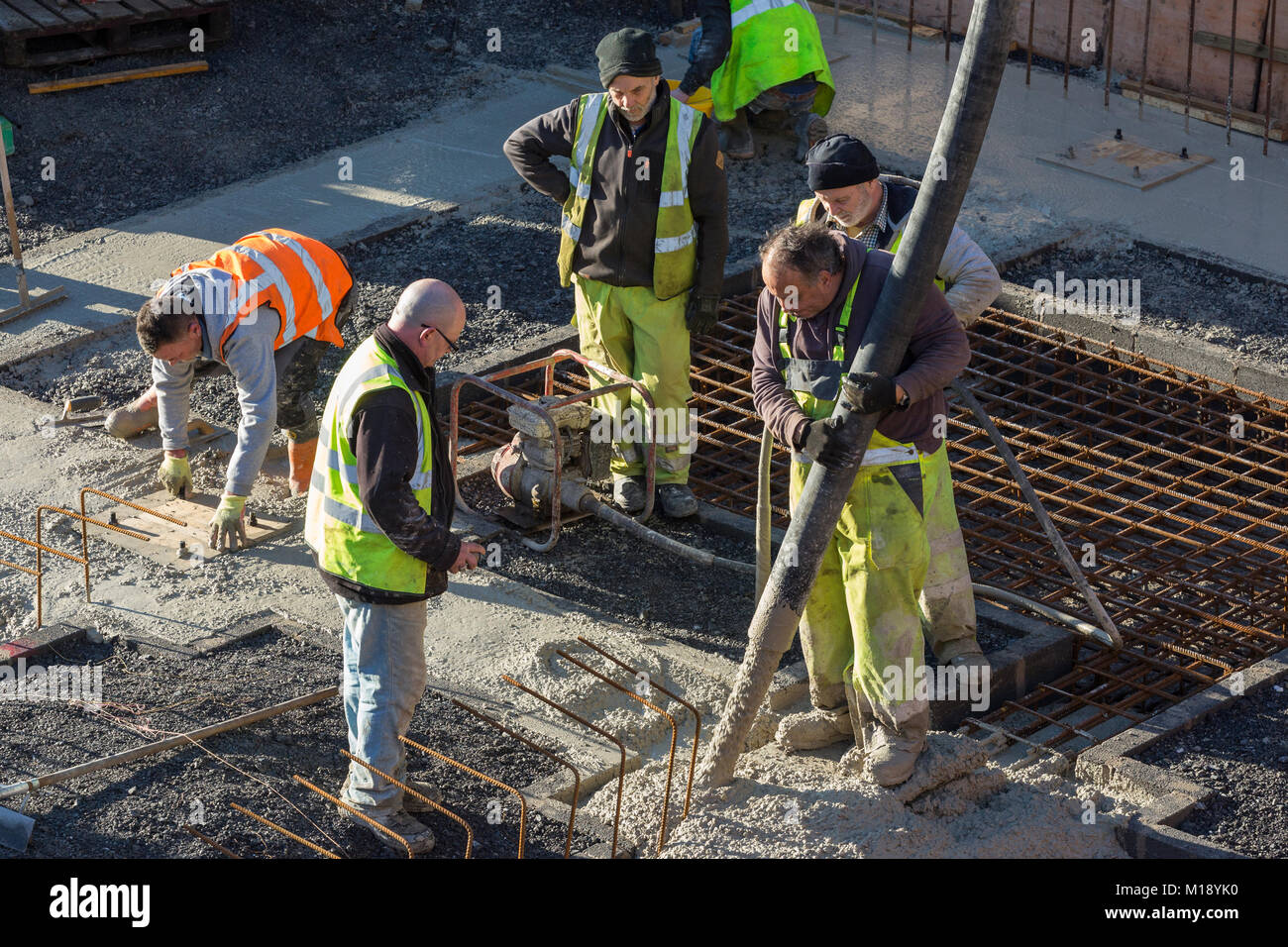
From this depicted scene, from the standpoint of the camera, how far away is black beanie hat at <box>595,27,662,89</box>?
699cm

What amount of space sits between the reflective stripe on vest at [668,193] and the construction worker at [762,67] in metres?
3.56

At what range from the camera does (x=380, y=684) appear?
202 inches

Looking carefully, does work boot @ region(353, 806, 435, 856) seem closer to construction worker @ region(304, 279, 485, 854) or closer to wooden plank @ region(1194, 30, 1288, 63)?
construction worker @ region(304, 279, 485, 854)

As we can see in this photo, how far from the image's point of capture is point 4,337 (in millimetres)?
9211

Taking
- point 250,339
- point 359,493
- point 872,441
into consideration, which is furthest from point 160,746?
point 872,441

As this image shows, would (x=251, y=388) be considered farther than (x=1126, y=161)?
No

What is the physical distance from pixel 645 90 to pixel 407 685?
9.87ft

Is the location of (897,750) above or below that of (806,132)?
below

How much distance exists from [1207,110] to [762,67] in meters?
3.18

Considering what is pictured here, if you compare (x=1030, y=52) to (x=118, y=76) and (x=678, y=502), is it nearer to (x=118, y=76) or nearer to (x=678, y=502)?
(x=678, y=502)

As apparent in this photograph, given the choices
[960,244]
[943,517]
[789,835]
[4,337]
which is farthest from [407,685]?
[4,337]

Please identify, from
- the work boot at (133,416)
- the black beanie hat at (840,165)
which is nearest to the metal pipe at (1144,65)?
the black beanie hat at (840,165)

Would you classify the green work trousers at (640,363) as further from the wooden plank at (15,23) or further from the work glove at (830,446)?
the wooden plank at (15,23)

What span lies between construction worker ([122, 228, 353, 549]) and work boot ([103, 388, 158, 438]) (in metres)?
0.59
